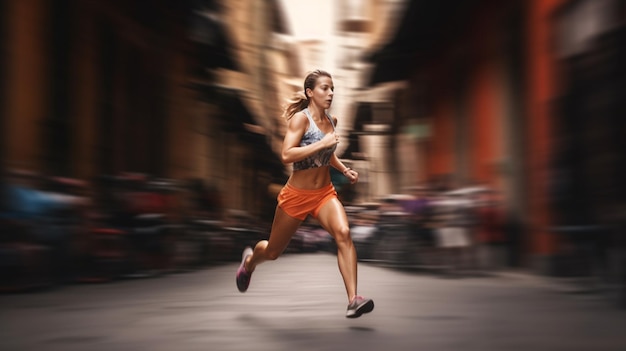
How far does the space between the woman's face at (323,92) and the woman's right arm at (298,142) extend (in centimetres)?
14

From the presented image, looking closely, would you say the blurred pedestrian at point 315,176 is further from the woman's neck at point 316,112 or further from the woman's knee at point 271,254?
the woman's knee at point 271,254

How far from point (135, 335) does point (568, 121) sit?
564cm

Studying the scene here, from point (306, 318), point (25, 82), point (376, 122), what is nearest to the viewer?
point (306, 318)

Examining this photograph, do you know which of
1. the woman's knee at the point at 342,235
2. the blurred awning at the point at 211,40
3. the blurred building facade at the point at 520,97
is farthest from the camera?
the blurred awning at the point at 211,40

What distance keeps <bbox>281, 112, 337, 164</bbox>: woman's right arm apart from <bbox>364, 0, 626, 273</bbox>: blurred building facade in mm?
2331

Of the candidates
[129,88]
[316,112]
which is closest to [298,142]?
[316,112]

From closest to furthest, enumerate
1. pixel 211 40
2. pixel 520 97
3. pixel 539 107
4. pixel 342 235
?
pixel 342 235, pixel 539 107, pixel 520 97, pixel 211 40

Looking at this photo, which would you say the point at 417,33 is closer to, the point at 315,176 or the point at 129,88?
the point at 129,88

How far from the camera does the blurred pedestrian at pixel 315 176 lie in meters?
4.73

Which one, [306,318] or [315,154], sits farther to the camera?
[306,318]

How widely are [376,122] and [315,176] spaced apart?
56.4 ft

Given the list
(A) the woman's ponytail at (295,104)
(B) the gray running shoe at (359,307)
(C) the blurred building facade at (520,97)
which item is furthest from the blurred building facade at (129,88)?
(B) the gray running shoe at (359,307)

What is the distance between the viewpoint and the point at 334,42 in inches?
1004

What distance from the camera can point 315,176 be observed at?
5.02 m
